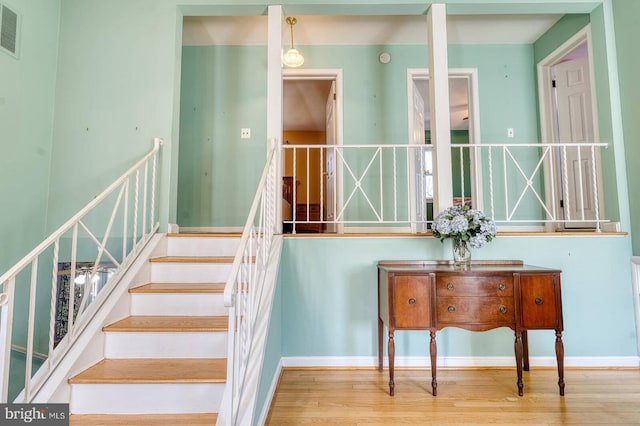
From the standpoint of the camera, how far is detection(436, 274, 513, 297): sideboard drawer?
216cm

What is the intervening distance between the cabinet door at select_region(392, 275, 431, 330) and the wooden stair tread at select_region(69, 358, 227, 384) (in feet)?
3.65

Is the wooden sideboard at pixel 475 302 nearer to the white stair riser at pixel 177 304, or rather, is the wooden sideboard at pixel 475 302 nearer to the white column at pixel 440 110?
the white column at pixel 440 110

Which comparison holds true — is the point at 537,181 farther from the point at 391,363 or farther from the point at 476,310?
the point at 391,363

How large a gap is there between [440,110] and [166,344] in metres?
2.66

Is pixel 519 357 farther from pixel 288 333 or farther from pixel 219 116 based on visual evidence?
pixel 219 116

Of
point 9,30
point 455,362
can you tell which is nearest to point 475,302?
point 455,362

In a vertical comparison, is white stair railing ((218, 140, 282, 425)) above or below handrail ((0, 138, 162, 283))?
below

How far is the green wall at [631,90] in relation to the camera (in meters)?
2.64

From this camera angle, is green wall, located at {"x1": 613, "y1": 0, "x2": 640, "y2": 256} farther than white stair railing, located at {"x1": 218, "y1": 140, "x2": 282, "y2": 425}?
Yes

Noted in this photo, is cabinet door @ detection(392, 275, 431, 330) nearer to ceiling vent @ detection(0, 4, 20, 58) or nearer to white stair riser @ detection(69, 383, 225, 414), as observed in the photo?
white stair riser @ detection(69, 383, 225, 414)

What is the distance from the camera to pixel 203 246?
2.64 metres

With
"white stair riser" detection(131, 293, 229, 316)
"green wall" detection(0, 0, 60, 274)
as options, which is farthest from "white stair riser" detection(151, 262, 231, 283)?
"green wall" detection(0, 0, 60, 274)

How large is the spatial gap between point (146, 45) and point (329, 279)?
8.37 ft

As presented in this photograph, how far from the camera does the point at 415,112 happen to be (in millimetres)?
4004
